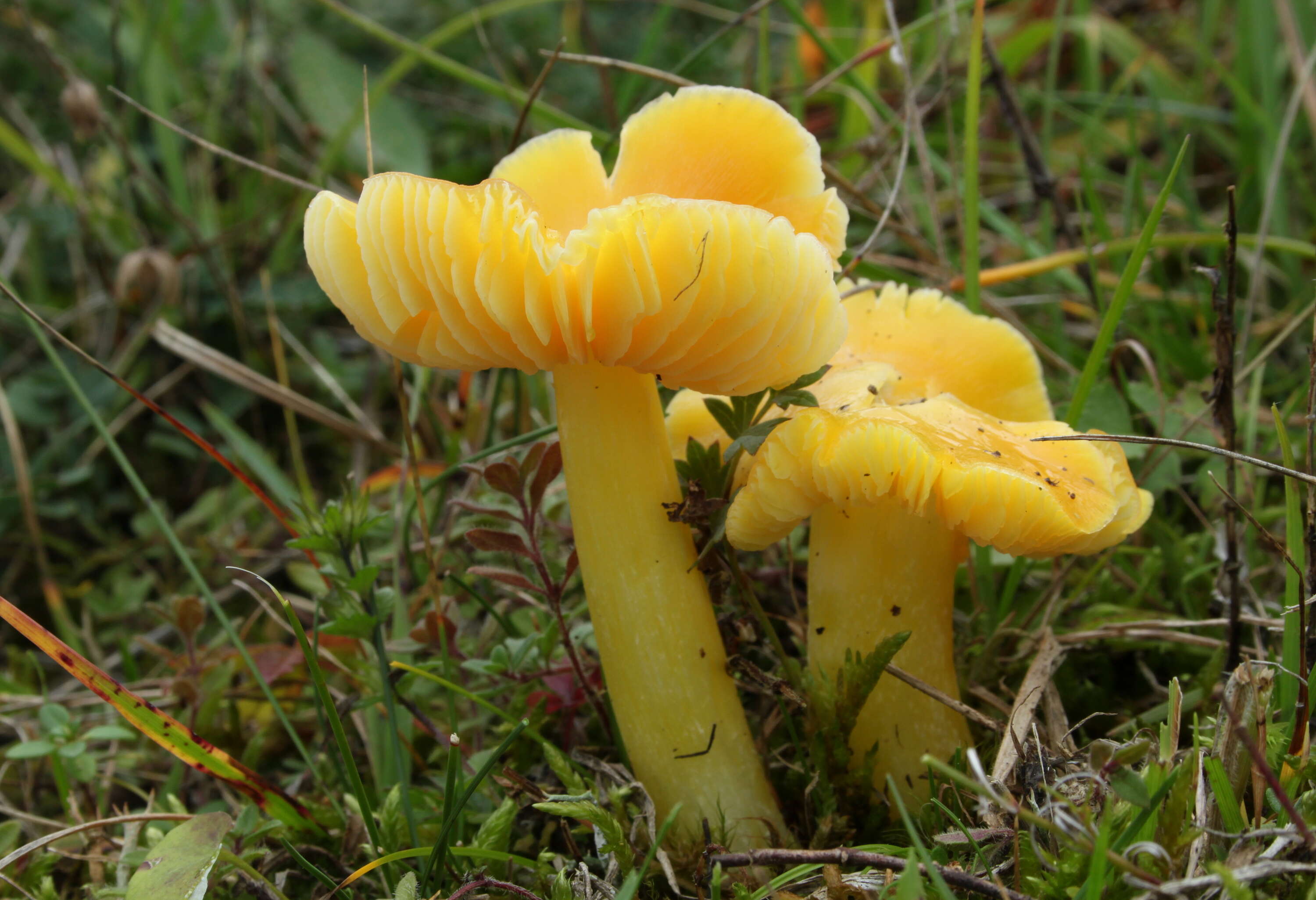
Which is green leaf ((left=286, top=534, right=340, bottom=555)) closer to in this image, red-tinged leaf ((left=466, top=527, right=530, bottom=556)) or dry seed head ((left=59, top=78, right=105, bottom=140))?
red-tinged leaf ((left=466, top=527, right=530, bottom=556))


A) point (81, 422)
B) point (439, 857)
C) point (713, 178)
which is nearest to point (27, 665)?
point (81, 422)

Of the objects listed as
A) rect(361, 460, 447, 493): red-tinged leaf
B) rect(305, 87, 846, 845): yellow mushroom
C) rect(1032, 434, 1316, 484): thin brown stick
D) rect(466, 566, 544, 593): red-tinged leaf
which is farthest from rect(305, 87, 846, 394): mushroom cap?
rect(361, 460, 447, 493): red-tinged leaf

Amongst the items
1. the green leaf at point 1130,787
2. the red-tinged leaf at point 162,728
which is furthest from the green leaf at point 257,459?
the green leaf at point 1130,787

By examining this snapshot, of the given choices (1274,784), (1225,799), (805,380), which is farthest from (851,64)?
(1274,784)

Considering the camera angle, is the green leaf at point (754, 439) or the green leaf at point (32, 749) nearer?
the green leaf at point (754, 439)

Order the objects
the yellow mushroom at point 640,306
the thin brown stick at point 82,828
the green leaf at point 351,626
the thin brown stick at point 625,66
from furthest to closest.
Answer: the thin brown stick at point 625,66 < the green leaf at point 351,626 < the thin brown stick at point 82,828 < the yellow mushroom at point 640,306

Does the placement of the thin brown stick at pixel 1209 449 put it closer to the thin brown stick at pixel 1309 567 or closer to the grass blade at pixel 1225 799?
the thin brown stick at pixel 1309 567

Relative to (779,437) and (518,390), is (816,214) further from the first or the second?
(518,390)
